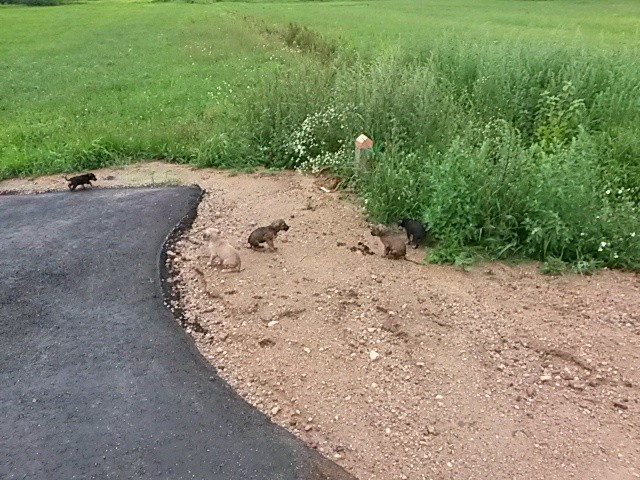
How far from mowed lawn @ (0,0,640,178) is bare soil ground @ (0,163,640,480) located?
10.8 feet

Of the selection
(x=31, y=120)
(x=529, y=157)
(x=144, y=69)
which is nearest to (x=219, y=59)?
(x=144, y=69)

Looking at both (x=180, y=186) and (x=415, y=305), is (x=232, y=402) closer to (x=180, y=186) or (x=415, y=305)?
(x=415, y=305)

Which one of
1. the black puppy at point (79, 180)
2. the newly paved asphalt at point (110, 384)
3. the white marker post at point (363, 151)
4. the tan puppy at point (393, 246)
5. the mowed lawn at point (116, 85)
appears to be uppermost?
the white marker post at point (363, 151)

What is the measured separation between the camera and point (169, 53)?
616 inches

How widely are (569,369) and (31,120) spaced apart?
8819 mm

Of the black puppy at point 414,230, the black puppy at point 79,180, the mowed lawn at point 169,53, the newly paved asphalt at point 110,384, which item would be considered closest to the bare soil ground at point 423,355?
the newly paved asphalt at point 110,384

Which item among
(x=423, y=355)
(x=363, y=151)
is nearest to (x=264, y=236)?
(x=363, y=151)

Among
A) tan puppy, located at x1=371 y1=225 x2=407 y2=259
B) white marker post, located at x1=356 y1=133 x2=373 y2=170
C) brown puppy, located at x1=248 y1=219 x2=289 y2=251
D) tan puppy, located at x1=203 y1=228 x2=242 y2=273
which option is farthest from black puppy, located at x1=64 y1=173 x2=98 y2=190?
tan puppy, located at x1=371 y1=225 x2=407 y2=259

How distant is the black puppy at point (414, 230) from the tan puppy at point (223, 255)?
1.41 metres

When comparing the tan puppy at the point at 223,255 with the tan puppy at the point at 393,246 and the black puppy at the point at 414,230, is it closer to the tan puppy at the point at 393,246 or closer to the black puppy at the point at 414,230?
the tan puppy at the point at 393,246

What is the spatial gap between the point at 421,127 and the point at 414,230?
188cm

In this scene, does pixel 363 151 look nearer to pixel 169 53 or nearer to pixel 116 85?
pixel 116 85

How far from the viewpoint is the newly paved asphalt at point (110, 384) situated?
2877 millimetres

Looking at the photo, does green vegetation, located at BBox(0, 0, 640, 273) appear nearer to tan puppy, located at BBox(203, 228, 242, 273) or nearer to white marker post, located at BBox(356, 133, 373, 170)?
white marker post, located at BBox(356, 133, 373, 170)
